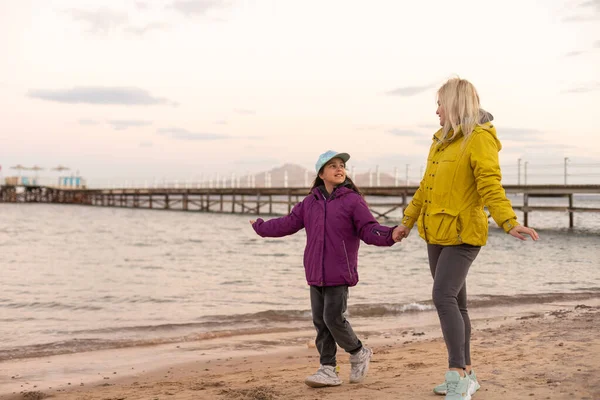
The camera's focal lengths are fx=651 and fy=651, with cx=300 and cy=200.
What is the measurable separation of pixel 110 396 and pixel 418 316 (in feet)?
15.5

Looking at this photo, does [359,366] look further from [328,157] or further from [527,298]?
[527,298]

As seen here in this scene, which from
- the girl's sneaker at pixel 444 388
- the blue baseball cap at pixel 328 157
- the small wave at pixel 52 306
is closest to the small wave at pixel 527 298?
the small wave at pixel 52 306

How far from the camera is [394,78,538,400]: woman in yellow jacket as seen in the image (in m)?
3.09

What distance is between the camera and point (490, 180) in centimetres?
304

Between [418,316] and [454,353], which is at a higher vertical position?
[454,353]

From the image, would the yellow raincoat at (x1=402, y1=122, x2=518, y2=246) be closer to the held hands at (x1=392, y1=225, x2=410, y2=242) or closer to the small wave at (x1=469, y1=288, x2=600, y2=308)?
the held hands at (x1=392, y1=225, x2=410, y2=242)

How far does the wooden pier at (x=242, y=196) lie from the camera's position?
2806 cm

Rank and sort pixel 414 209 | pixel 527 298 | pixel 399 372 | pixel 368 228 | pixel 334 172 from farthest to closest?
pixel 527 298 → pixel 399 372 → pixel 334 172 → pixel 368 228 → pixel 414 209

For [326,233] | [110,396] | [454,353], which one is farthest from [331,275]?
[110,396]

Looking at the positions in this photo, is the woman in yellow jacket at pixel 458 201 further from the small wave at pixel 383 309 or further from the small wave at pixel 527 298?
the small wave at pixel 527 298

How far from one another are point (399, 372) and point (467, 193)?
164cm

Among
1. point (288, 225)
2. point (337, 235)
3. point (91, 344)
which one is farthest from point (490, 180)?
point (91, 344)

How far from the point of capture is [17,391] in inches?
183

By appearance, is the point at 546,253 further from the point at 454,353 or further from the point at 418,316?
the point at 454,353
